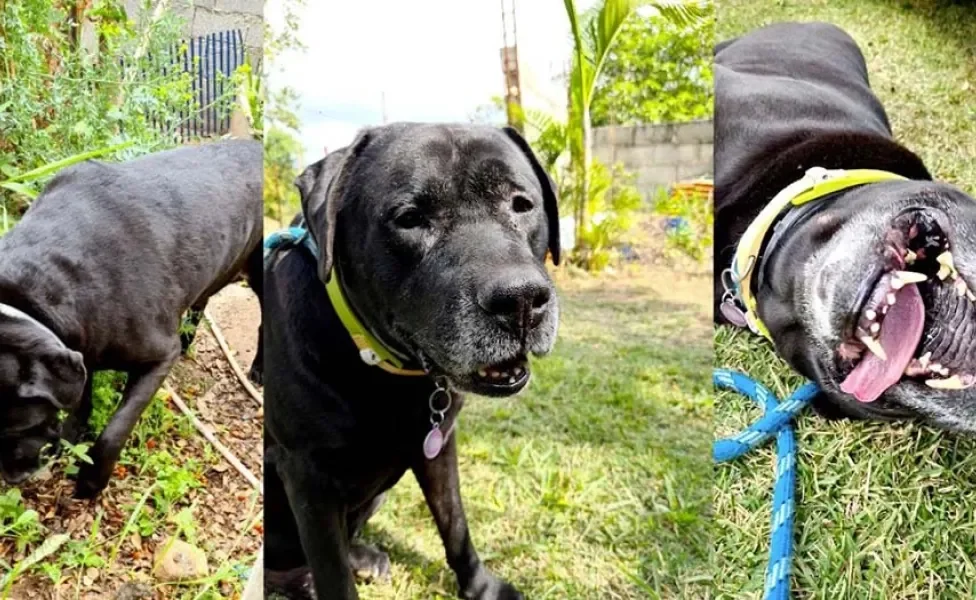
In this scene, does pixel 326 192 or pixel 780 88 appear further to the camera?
pixel 780 88

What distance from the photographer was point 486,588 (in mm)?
1370

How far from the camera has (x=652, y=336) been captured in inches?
53.6

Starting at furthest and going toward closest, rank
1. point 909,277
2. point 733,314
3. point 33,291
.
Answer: point 733,314
point 33,291
point 909,277

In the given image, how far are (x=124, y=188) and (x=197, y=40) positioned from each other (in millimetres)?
310

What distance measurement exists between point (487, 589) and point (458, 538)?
0.10 meters

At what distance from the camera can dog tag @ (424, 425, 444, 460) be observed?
1326 millimetres

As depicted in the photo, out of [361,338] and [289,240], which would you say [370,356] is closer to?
[361,338]

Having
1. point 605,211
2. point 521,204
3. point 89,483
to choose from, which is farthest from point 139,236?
point 605,211

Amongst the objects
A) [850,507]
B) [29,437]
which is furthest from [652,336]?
[29,437]

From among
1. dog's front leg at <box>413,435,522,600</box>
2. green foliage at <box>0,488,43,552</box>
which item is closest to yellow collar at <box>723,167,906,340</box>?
dog's front leg at <box>413,435,522,600</box>

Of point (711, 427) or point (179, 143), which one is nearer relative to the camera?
point (711, 427)

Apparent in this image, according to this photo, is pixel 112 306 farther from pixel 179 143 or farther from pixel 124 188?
pixel 179 143

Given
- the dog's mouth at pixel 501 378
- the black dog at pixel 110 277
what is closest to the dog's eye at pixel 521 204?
the dog's mouth at pixel 501 378

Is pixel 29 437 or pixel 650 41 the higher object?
pixel 650 41
